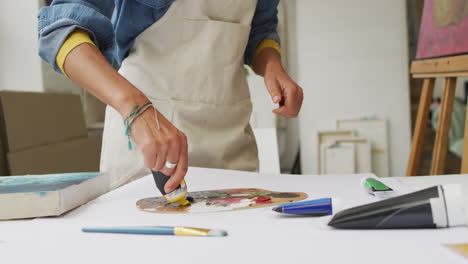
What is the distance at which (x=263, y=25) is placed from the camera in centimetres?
117

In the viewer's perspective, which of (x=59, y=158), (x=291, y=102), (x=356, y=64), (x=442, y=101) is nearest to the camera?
(x=291, y=102)

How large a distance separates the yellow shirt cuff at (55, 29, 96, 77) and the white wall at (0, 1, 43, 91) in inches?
88.2

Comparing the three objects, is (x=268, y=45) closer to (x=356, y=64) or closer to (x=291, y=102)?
(x=291, y=102)

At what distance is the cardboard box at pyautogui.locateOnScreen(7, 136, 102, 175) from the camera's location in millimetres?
2043

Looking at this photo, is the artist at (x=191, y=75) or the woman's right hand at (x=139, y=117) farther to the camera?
the artist at (x=191, y=75)

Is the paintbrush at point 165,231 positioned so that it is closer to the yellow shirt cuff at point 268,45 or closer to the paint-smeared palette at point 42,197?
the paint-smeared palette at point 42,197

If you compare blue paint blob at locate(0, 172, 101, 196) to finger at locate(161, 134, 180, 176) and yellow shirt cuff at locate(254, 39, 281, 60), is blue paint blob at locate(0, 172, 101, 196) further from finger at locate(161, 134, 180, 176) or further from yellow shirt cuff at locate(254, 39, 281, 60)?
yellow shirt cuff at locate(254, 39, 281, 60)

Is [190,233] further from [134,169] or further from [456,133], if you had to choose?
[456,133]

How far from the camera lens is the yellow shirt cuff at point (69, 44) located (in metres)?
0.74

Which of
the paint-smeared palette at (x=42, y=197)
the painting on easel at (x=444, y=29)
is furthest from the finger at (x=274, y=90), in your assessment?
the painting on easel at (x=444, y=29)

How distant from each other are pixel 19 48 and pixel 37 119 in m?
0.76

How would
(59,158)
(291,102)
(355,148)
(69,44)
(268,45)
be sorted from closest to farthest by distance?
(69,44) < (291,102) < (268,45) < (59,158) < (355,148)

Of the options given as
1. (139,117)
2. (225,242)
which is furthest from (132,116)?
(225,242)

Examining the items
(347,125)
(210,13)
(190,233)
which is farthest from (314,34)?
(190,233)
